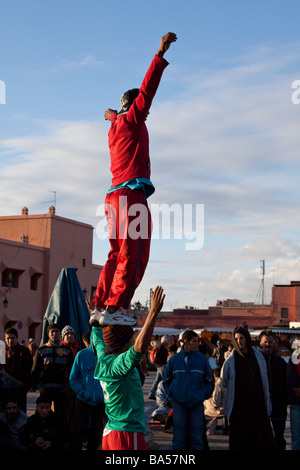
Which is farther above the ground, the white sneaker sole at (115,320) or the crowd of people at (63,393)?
the white sneaker sole at (115,320)

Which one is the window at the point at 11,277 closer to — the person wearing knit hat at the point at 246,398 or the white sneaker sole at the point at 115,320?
the person wearing knit hat at the point at 246,398

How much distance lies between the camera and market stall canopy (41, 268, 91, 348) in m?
12.1

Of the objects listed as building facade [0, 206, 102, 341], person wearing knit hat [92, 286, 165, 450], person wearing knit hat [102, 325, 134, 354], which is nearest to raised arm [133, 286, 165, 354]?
person wearing knit hat [92, 286, 165, 450]

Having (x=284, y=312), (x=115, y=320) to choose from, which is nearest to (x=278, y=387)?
(x=115, y=320)

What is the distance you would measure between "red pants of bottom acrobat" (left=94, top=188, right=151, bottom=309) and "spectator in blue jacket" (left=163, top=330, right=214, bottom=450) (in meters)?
2.30

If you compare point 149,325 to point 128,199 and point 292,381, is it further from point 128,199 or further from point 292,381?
point 292,381

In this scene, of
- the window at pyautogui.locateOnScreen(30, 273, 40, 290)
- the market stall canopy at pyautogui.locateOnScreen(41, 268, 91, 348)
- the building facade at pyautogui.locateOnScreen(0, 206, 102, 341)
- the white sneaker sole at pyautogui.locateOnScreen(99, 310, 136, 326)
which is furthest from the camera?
the window at pyautogui.locateOnScreen(30, 273, 40, 290)

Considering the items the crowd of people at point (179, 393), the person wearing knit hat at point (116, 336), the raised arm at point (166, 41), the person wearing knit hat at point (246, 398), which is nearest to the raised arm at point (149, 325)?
the person wearing knit hat at point (116, 336)

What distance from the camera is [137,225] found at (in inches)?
242

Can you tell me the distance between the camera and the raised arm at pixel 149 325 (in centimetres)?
436

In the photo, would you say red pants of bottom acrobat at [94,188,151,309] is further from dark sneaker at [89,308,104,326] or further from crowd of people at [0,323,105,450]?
crowd of people at [0,323,105,450]

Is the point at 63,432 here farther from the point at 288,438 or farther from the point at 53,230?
the point at 53,230

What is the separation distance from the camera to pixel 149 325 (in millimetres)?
4395
